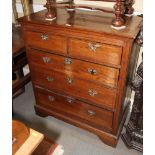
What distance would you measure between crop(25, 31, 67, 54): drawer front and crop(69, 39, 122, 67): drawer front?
7cm

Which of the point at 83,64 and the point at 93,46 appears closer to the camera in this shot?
the point at 93,46

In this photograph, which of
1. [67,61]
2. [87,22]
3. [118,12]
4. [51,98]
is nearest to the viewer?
[118,12]

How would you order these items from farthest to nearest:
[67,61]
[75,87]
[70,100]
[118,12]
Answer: [70,100], [75,87], [67,61], [118,12]

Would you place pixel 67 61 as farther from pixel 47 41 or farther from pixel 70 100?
pixel 70 100

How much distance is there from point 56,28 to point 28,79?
3.15 feet

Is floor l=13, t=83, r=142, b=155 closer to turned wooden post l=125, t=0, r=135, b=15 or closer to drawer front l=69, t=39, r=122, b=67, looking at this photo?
drawer front l=69, t=39, r=122, b=67

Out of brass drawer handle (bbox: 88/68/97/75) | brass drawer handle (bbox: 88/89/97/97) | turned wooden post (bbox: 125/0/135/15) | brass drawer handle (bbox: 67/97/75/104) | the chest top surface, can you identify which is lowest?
brass drawer handle (bbox: 67/97/75/104)

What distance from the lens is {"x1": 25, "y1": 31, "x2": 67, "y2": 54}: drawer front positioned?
1313mm

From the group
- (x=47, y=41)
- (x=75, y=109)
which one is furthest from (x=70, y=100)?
(x=47, y=41)

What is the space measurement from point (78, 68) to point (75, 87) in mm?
193

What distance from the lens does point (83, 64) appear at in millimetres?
1319

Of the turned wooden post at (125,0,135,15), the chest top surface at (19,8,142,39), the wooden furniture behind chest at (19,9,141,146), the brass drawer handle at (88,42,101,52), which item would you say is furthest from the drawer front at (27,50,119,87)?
the turned wooden post at (125,0,135,15)

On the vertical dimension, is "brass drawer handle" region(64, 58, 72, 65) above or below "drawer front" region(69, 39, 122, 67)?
below
